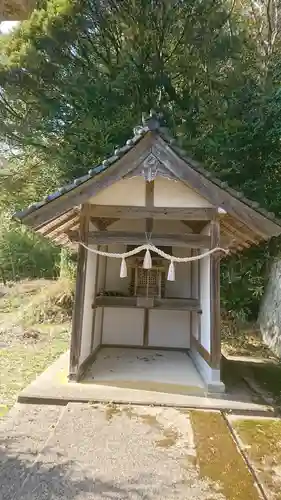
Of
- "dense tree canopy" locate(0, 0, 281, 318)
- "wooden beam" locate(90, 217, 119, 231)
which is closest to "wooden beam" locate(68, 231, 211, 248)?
"wooden beam" locate(90, 217, 119, 231)

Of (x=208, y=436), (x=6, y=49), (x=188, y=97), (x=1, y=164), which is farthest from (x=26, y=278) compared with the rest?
(x=208, y=436)

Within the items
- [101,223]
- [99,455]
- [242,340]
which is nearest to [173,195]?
[101,223]

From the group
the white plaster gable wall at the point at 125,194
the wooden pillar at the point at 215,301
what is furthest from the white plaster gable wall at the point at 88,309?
the wooden pillar at the point at 215,301

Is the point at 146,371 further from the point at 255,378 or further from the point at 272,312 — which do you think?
the point at 272,312

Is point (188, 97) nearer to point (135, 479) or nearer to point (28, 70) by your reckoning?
point (28, 70)

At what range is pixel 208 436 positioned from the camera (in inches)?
139

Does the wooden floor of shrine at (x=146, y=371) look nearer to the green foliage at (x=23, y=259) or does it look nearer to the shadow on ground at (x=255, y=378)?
the shadow on ground at (x=255, y=378)

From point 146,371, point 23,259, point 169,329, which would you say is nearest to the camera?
point 146,371

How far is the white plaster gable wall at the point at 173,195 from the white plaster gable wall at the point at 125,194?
0.20 meters

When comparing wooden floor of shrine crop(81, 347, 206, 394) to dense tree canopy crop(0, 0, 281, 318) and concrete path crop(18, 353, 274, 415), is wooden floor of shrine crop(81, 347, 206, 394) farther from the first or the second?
dense tree canopy crop(0, 0, 281, 318)

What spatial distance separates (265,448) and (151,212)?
2952 mm

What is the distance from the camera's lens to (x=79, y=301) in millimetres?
4926

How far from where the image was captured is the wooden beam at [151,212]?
4.96m

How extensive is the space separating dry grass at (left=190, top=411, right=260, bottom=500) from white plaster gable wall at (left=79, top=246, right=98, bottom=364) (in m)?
1.95
